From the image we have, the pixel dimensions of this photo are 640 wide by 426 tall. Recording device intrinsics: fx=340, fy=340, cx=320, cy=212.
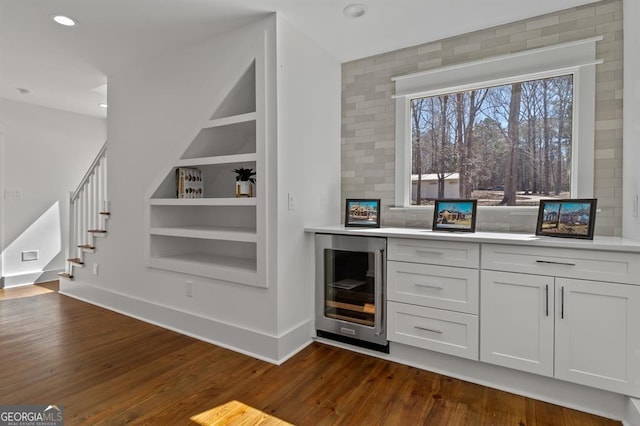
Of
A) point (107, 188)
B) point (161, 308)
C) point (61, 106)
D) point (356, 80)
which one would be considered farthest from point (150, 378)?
point (61, 106)

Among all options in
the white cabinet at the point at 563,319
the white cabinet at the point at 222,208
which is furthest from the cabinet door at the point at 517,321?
the white cabinet at the point at 222,208

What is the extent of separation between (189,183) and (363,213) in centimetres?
168

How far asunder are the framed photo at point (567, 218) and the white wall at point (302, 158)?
167 cm

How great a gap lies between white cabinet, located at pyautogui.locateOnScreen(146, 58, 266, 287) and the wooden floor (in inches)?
25.8

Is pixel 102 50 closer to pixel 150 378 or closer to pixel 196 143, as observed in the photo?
pixel 196 143

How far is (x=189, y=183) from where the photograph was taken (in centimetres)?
326

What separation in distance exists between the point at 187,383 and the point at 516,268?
2.19m

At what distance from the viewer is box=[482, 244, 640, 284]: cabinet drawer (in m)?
1.80

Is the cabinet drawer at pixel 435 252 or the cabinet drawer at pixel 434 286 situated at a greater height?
the cabinet drawer at pixel 435 252

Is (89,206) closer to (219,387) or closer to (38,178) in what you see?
(38,178)

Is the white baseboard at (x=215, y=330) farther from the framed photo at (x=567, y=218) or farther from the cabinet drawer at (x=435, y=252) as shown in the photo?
the framed photo at (x=567, y=218)

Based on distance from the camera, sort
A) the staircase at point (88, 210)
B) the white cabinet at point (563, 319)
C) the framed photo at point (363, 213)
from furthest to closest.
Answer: the staircase at point (88, 210)
the framed photo at point (363, 213)
the white cabinet at point (563, 319)

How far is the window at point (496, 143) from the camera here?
8.14ft

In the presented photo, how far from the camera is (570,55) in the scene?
2.37 m
